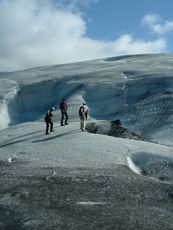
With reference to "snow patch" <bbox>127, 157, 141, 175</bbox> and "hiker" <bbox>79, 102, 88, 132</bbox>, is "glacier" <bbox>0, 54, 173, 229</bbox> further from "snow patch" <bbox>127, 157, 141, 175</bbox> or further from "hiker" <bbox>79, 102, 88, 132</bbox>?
"hiker" <bbox>79, 102, 88, 132</bbox>

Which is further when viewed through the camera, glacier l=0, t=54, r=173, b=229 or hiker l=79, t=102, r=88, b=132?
hiker l=79, t=102, r=88, b=132

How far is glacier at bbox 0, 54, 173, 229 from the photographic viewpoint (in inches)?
317

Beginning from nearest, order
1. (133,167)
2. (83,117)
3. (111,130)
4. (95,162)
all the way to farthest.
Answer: (133,167)
(95,162)
(83,117)
(111,130)

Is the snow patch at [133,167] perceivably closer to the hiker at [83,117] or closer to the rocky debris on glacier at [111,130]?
the rocky debris on glacier at [111,130]

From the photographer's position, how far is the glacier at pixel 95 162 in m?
8.05

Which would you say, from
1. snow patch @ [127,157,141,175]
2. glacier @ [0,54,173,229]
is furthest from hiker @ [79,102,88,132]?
snow patch @ [127,157,141,175]

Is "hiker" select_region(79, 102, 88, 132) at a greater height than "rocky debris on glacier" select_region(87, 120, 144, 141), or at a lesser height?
greater

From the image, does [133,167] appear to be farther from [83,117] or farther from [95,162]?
[83,117]

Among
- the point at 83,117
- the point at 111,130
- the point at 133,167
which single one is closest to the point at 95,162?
the point at 133,167

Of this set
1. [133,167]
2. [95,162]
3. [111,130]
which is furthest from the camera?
[111,130]

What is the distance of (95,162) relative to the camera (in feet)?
38.3

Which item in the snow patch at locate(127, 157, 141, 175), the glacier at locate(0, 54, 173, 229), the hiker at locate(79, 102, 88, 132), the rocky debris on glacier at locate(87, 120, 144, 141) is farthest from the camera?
the rocky debris on glacier at locate(87, 120, 144, 141)

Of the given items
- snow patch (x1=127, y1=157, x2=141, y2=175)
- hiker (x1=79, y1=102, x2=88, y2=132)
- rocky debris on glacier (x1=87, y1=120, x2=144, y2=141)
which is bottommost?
snow patch (x1=127, y1=157, x2=141, y2=175)

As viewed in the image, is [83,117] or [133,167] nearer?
[133,167]
